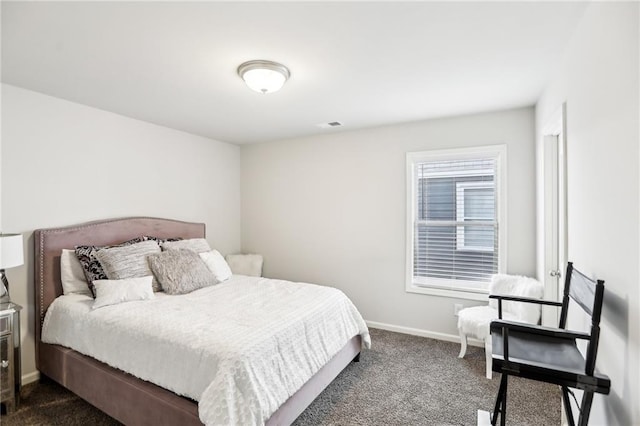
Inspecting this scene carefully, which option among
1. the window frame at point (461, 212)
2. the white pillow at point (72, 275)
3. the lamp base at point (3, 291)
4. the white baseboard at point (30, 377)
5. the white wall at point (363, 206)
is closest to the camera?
the lamp base at point (3, 291)

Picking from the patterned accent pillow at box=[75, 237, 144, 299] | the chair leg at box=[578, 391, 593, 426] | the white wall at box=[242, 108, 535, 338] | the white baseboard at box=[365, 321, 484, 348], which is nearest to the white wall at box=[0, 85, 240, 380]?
the patterned accent pillow at box=[75, 237, 144, 299]

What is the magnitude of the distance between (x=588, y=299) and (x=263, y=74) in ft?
7.51

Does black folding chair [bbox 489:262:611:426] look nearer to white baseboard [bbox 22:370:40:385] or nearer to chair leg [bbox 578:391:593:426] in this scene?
chair leg [bbox 578:391:593:426]

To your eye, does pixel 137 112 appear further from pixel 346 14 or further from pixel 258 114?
pixel 346 14

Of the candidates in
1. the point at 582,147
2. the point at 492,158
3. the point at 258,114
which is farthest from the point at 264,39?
the point at 492,158

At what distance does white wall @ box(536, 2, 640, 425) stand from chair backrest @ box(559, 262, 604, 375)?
7cm

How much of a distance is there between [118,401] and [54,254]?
1486 millimetres

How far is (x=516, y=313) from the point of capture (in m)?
2.92

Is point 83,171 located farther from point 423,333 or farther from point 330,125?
point 423,333

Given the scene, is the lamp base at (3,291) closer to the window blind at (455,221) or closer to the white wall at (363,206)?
the white wall at (363,206)

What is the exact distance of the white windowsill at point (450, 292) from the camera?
3369mm

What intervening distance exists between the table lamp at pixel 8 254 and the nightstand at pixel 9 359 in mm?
109

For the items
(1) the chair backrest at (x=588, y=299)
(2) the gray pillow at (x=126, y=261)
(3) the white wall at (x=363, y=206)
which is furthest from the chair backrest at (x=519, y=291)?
(2) the gray pillow at (x=126, y=261)

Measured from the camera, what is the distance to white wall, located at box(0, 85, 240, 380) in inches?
102
